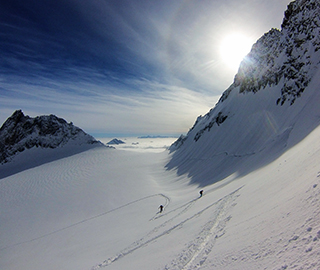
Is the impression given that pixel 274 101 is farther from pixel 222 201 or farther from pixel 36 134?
pixel 36 134

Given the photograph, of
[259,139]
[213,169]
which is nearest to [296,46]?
[259,139]

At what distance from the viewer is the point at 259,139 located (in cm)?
3098

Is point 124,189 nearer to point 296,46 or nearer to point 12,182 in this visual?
point 12,182

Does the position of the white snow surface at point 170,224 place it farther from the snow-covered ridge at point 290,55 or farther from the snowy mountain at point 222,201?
the snow-covered ridge at point 290,55

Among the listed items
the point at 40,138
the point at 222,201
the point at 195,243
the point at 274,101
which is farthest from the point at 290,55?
the point at 40,138

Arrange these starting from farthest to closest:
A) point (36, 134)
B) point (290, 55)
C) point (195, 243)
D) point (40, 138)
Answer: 1. point (36, 134)
2. point (40, 138)
3. point (290, 55)
4. point (195, 243)

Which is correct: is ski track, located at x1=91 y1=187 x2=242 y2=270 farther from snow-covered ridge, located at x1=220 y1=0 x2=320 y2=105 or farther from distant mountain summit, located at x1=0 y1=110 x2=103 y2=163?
distant mountain summit, located at x1=0 y1=110 x2=103 y2=163

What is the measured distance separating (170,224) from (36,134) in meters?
90.1

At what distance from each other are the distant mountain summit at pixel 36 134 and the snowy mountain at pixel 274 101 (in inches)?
2621

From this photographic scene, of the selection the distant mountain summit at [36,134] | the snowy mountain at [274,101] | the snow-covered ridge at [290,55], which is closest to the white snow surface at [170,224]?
the snowy mountain at [274,101]

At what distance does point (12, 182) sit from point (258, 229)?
54764 mm

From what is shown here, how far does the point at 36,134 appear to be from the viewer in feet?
261

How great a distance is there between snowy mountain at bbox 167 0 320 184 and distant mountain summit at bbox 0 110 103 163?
66583mm

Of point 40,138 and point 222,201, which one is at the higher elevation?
point 40,138
